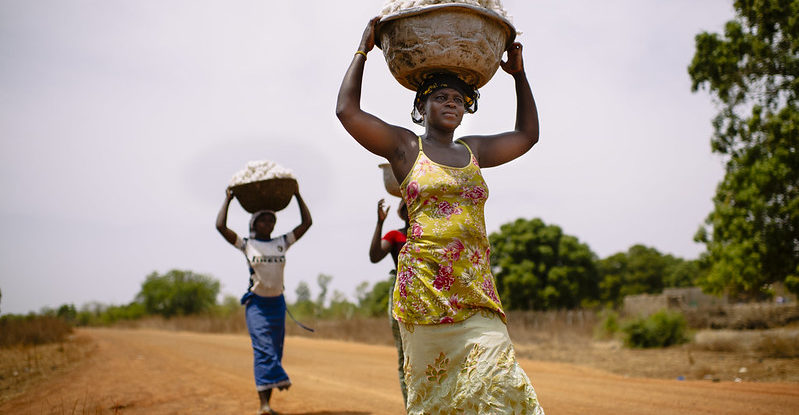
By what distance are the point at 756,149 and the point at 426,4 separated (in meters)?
11.9

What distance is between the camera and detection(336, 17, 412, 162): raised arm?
101 inches

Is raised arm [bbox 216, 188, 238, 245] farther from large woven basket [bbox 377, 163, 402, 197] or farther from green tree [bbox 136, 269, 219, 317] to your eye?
green tree [bbox 136, 269, 219, 317]

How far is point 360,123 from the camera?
2557mm

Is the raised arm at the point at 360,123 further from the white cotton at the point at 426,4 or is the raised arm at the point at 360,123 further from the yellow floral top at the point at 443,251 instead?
the white cotton at the point at 426,4

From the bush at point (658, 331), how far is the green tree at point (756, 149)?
4.93 feet

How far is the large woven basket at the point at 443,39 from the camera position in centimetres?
261

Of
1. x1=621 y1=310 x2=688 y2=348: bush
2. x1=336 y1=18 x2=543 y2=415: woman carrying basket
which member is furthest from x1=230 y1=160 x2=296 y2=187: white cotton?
x1=621 y1=310 x2=688 y2=348: bush

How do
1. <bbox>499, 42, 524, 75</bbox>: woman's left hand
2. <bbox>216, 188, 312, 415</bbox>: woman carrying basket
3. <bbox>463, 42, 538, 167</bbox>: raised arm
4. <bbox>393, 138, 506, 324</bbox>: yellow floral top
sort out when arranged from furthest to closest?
<bbox>216, 188, 312, 415</bbox>: woman carrying basket
<bbox>499, 42, 524, 75</bbox>: woman's left hand
<bbox>463, 42, 538, 167</bbox>: raised arm
<bbox>393, 138, 506, 324</bbox>: yellow floral top

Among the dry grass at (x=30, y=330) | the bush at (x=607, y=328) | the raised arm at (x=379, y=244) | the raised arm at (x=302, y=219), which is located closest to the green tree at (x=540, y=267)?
the bush at (x=607, y=328)

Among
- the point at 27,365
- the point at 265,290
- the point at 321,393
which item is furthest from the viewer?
the point at 27,365

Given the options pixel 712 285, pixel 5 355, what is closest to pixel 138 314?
pixel 5 355

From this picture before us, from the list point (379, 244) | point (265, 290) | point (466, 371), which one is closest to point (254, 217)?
point (265, 290)

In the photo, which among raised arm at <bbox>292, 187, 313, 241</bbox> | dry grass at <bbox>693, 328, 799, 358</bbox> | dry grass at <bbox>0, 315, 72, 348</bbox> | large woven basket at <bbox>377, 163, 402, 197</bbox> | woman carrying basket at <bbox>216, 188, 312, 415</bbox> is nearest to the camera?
large woven basket at <bbox>377, 163, 402, 197</bbox>

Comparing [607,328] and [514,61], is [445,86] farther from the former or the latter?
[607,328]
